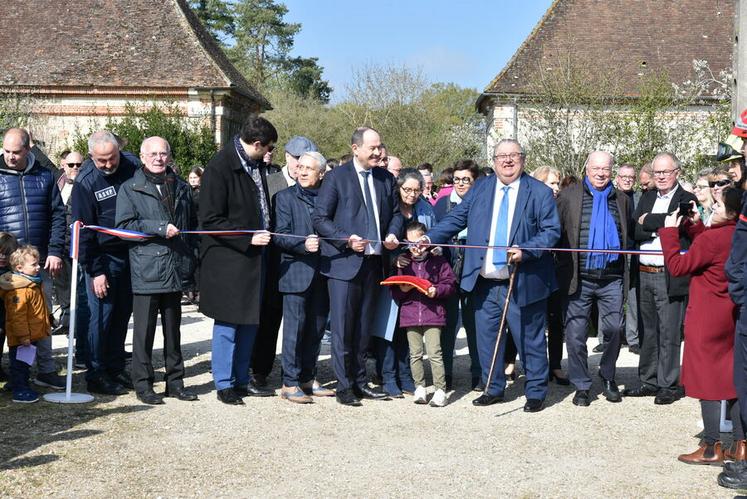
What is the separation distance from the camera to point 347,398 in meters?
8.12

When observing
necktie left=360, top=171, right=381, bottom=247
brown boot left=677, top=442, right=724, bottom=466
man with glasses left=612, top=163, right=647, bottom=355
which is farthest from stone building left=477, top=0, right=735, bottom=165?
brown boot left=677, top=442, right=724, bottom=466

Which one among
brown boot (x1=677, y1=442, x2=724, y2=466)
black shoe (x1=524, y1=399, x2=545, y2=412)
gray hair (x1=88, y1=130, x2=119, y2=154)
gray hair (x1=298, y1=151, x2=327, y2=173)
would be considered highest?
gray hair (x1=88, y1=130, x2=119, y2=154)

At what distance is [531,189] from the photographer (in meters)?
8.12

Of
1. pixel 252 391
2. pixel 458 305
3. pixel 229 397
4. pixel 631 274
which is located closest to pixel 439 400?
pixel 458 305

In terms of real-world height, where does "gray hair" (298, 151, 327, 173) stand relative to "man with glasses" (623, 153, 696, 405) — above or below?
above

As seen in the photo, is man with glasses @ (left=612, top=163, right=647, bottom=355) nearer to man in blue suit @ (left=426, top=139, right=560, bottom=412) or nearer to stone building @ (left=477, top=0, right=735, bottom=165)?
man in blue suit @ (left=426, top=139, right=560, bottom=412)

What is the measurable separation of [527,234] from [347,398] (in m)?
2.08

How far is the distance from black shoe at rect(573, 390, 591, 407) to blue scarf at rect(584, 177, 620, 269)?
3.62 feet

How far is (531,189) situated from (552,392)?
2.00 meters

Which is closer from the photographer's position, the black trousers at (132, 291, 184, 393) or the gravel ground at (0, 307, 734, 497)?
the gravel ground at (0, 307, 734, 497)

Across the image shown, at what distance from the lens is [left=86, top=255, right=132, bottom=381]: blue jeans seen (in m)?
8.35

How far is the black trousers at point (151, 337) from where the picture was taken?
26.2 ft

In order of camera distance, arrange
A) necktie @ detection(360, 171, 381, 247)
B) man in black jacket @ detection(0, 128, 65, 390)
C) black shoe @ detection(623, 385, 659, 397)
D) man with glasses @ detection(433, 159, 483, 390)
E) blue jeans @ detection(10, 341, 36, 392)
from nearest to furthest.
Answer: blue jeans @ detection(10, 341, 36, 392), necktie @ detection(360, 171, 381, 247), man in black jacket @ detection(0, 128, 65, 390), black shoe @ detection(623, 385, 659, 397), man with glasses @ detection(433, 159, 483, 390)

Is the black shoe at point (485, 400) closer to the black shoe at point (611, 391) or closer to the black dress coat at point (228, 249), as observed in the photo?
the black shoe at point (611, 391)
